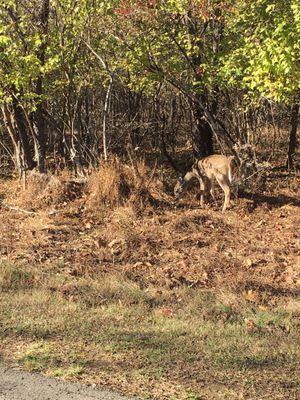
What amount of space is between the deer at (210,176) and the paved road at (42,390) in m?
7.98

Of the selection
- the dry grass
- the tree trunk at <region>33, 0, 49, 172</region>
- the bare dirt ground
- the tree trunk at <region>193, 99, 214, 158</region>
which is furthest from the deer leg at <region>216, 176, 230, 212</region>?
the tree trunk at <region>33, 0, 49, 172</region>

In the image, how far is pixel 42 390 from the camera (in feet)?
14.3

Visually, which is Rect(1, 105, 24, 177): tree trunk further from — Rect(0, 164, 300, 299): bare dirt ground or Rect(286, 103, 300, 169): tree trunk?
Rect(286, 103, 300, 169): tree trunk

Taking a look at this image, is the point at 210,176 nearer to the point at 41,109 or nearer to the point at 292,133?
the point at 41,109

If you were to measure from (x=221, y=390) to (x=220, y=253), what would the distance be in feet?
16.2

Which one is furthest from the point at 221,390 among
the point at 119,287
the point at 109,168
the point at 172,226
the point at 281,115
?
the point at 281,115

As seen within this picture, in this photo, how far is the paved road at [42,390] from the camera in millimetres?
4258

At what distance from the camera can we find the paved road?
14.0 ft

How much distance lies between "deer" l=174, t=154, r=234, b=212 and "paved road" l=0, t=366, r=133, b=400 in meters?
7.98

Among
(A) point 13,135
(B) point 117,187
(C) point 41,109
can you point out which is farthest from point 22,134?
(B) point 117,187

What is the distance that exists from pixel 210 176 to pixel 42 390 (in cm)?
890

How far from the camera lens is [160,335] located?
18.3 feet

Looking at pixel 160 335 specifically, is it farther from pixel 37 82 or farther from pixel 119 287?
pixel 37 82

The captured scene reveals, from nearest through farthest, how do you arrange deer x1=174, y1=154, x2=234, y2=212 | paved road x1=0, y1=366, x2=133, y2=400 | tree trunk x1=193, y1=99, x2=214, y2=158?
paved road x1=0, y1=366, x2=133, y2=400 < deer x1=174, y1=154, x2=234, y2=212 < tree trunk x1=193, y1=99, x2=214, y2=158
